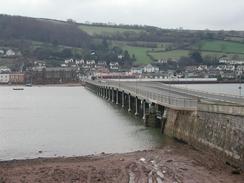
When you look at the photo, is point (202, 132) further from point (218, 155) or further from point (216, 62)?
point (216, 62)

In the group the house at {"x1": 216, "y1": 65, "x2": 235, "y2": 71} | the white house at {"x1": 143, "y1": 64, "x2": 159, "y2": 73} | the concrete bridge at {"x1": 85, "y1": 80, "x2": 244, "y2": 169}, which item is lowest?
the white house at {"x1": 143, "y1": 64, "x2": 159, "y2": 73}

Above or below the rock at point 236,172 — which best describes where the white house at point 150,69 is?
below

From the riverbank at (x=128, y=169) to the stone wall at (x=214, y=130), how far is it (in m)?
0.72

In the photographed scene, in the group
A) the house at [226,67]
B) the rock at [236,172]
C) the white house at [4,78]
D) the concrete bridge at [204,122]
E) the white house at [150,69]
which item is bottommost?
the white house at [4,78]

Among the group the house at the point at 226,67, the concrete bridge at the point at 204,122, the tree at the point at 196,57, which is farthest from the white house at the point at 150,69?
the concrete bridge at the point at 204,122

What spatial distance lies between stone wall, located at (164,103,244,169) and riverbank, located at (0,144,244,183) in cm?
72

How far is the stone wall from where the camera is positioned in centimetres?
3141

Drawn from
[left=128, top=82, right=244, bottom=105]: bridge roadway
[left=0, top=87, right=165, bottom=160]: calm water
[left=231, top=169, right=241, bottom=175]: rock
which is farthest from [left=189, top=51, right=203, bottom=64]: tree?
[left=231, top=169, right=241, bottom=175]: rock

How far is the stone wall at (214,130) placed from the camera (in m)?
31.4

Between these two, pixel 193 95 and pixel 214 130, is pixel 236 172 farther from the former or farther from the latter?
pixel 193 95

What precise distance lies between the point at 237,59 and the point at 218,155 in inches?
6240

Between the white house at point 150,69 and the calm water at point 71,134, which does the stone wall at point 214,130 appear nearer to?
the calm water at point 71,134

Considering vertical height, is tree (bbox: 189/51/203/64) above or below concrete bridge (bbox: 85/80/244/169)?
below

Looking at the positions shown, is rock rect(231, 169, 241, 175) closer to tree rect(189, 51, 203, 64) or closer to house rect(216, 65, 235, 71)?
house rect(216, 65, 235, 71)
